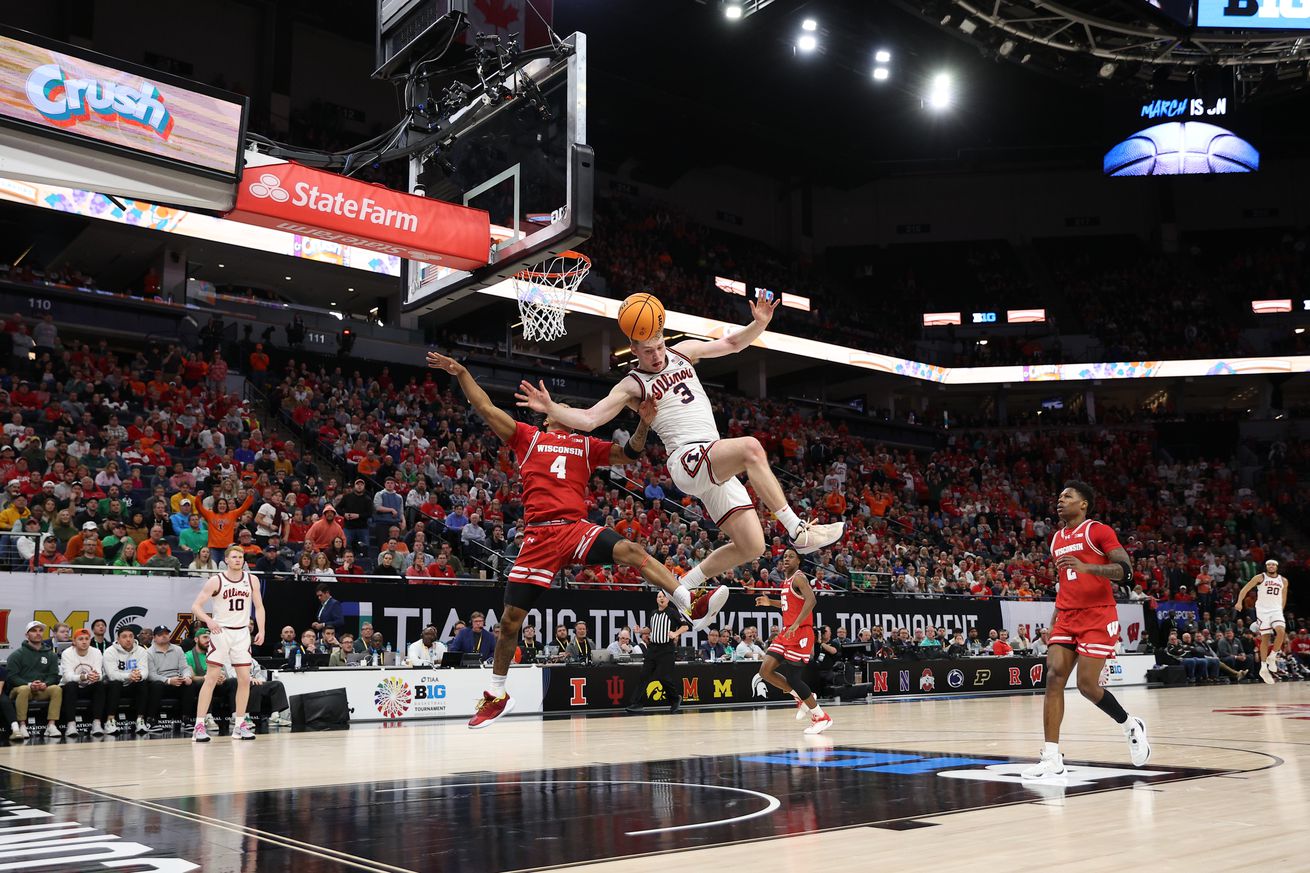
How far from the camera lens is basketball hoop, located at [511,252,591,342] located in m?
12.9

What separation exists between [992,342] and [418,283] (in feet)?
130

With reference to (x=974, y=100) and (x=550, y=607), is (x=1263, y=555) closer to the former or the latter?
(x=974, y=100)

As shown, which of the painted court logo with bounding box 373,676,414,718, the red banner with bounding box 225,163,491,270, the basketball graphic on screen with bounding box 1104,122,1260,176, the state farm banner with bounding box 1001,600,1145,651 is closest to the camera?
the red banner with bounding box 225,163,491,270

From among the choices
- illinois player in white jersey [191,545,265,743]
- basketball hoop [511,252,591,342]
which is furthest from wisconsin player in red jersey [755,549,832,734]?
illinois player in white jersey [191,545,265,743]

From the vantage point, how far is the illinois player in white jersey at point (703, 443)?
772 cm

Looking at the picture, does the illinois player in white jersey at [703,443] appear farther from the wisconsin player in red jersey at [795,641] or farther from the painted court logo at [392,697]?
the painted court logo at [392,697]

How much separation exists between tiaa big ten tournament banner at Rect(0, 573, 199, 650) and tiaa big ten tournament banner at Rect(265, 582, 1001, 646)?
124 cm

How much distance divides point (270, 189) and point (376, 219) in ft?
3.55

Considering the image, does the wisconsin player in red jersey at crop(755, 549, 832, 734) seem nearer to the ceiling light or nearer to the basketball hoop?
the basketball hoop

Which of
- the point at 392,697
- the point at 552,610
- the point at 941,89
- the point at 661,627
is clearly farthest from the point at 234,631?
the point at 941,89

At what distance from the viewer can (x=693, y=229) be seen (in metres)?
44.4

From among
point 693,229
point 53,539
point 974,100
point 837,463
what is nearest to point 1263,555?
point 837,463

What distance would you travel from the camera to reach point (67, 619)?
575 inches

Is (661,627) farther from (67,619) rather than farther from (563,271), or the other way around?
(67,619)
